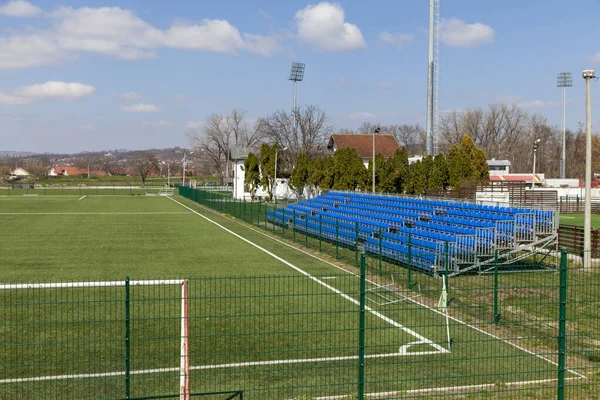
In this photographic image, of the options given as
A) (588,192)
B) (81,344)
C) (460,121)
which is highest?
(460,121)

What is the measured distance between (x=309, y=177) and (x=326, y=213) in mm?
23105

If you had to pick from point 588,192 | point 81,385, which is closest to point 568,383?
point 81,385

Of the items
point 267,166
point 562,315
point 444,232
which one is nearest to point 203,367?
point 562,315

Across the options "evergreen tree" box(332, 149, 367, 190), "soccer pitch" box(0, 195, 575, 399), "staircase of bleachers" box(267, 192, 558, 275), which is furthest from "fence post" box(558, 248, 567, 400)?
"evergreen tree" box(332, 149, 367, 190)

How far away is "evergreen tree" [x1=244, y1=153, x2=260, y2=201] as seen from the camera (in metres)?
59.7

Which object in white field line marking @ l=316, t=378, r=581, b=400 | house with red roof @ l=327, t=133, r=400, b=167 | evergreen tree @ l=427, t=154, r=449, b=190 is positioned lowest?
white field line marking @ l=316, t=378, r=581, b=400

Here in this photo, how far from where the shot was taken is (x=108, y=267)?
19.3 m

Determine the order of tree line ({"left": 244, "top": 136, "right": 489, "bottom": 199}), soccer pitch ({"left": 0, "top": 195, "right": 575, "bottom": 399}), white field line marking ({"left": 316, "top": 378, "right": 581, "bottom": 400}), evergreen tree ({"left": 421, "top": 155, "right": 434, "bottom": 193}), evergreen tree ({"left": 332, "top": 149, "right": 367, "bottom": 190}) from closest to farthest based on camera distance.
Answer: white field line marking ({"left": 316, "top": 378, "right": 581, "bottom": 400}) → soccer pitch ({"left": 0, "top": 195, "right": 575, "bottom": 399}) → evergreen tree ({"left": 421, "top": 155, "right": 434, "bottom": 193}) → tree line ({"left": 244, "top": 136, "right": 489, "bottom": 199}) → evergreen tree ({"left": 332, "top": 149, "right": 367, "bottom": 190})

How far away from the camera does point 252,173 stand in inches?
2363

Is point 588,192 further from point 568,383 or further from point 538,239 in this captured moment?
point 568,383

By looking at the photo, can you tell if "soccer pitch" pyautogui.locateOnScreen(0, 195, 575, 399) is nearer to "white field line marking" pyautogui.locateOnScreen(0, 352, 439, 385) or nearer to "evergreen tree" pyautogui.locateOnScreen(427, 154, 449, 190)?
"white field line marking" pyautogui.locateOnScreen(0, 352, 439, 385)

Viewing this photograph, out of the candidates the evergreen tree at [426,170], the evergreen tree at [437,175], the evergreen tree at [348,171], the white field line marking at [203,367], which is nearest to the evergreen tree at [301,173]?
the evergreen tree at [348,171]

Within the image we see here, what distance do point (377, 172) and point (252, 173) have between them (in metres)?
17.5

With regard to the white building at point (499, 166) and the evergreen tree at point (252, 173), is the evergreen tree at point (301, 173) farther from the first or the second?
the white building at point (499, 166)
